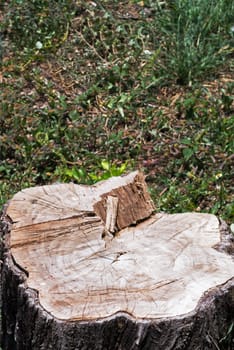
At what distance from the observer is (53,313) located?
2803 mm

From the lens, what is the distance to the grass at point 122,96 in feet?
16.5

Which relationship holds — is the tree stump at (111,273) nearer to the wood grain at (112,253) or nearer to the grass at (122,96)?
the wood grain at (112,253)

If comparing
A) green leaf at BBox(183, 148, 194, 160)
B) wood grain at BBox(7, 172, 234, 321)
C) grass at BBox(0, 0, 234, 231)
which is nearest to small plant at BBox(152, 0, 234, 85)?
grass at BBox(0, 0, 234, 231)

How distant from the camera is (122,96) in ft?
18.1

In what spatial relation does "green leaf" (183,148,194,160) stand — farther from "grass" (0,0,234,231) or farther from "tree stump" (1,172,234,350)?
"tree stump" (1,172,234,350)

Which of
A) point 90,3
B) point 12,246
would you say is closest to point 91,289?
point 12,246

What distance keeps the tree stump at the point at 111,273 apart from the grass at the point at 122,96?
124cm

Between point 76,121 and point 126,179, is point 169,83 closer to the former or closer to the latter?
point 76,121

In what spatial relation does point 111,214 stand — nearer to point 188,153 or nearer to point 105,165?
point 105,165

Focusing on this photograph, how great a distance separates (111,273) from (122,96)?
2656 millimetres

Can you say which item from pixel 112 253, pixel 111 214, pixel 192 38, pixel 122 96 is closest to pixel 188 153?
pixel 122 96

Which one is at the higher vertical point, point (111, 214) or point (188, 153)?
point (111, 214)

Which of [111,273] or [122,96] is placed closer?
[111,273]

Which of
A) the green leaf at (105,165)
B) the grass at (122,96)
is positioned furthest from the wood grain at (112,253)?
the green leaf at (105,165)
